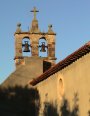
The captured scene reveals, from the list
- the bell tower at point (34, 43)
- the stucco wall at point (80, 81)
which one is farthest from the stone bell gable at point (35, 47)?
the stucco wall at point (80, 81)

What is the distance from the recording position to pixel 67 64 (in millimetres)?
21453

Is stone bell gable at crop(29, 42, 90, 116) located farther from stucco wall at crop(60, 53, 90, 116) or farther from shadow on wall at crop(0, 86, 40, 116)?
shadow on wall at crop(0, 86, 40, 116)

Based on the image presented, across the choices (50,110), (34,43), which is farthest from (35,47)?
(50,110)

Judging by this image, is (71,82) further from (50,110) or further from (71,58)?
(50,110)

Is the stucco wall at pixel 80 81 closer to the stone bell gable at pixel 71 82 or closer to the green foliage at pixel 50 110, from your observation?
the stone bell gable at pixel 71 82

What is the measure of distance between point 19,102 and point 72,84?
27.4 feet

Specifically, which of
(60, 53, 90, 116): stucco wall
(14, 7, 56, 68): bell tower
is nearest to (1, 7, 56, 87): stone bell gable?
(14, 7, 56, 68): bell tower

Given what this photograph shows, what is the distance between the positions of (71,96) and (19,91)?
27.2ft

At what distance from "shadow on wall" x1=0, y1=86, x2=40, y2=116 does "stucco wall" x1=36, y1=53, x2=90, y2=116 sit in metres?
2.53

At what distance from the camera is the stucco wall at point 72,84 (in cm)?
1900

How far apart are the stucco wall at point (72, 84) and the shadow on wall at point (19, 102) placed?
8.29 ft

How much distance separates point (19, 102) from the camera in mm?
28594

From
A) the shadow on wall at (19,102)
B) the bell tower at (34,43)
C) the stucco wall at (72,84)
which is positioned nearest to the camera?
the stucco wall at (72,84)

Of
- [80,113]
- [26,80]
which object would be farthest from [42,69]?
[80,113]
